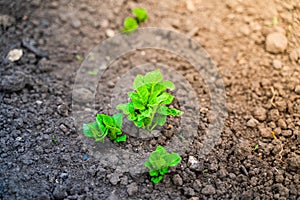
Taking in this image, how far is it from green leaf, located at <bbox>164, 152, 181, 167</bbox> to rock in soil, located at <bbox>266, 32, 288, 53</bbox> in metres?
1.22

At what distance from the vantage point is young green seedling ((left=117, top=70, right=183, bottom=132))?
215 cm

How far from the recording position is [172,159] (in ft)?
6.84

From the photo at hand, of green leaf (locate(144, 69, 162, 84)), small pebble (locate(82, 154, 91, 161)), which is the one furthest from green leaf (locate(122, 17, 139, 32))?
small pebble (locate(82, 154, 91, 161))

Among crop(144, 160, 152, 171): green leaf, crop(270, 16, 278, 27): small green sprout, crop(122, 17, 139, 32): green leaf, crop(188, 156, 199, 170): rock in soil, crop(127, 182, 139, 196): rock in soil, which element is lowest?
crop(127, 182, 139, 196): rock in soil

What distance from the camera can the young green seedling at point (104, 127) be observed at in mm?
2195

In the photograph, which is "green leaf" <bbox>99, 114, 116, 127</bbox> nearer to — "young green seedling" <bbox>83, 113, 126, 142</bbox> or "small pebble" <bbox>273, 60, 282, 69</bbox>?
"young green seedling" <bbox>83, 113, 126, 142</bbox>

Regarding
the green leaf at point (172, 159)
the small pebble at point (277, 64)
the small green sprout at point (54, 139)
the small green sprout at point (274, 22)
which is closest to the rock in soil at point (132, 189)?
the green leaf at point (172, 159)

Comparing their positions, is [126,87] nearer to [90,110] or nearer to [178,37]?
[90,110]

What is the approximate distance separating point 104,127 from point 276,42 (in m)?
1.43

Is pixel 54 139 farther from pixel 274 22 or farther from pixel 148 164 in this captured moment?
pixel 274 22

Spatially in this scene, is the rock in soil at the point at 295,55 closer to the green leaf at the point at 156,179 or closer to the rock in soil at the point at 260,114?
the rock in soil at the point at 260,114

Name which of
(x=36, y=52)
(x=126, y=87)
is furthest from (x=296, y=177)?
(x=36, y=52)

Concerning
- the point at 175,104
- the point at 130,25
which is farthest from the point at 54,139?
the point at 130,25

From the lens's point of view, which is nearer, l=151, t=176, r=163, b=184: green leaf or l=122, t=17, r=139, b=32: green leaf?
l=151, t=176, r=163, b=184: green leaf
